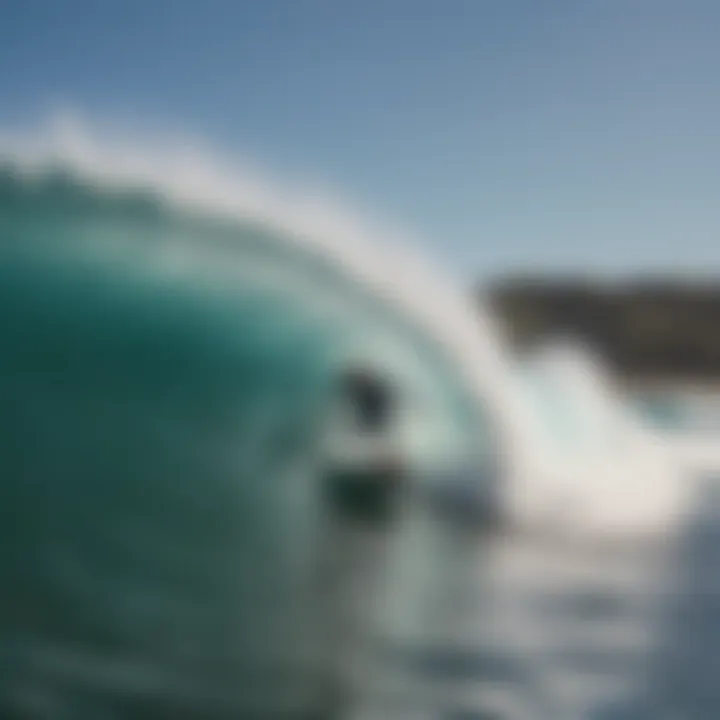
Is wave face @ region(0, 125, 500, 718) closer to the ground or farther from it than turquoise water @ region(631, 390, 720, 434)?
closer to the ground

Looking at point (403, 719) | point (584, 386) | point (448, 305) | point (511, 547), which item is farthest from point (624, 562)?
point (584, 386)

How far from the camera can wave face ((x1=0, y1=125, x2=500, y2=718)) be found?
20.0ft

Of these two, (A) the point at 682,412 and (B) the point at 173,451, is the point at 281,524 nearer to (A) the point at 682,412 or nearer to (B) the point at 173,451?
(B) the point at 173,451

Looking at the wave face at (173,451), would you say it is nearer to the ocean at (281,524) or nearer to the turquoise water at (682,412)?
the ocean at (281,524)

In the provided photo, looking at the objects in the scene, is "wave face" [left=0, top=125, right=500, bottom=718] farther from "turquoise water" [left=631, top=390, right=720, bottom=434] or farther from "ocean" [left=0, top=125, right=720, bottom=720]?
"turquoise water" [left=631, top=390, right=720, bottom=434]

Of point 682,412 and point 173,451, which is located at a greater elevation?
point 682,412

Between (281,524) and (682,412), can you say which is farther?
(682,412)

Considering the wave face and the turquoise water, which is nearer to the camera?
the wave face

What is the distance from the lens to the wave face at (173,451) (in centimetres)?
610

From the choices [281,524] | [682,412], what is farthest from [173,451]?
[682,412]

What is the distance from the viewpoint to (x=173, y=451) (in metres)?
12.6

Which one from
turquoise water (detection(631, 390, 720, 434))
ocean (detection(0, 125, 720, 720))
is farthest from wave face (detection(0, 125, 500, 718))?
turquoise water (detection(631, 390, 720, 434))

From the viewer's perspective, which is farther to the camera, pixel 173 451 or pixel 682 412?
pixel 682 412

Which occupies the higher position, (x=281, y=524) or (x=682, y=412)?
(x=682, y=412)
